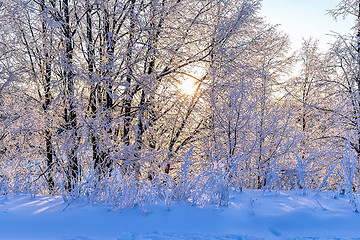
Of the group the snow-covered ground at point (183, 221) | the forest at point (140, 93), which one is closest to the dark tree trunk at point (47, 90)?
the forest at point (140, 93)

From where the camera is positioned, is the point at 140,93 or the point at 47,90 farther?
the point at 47,90

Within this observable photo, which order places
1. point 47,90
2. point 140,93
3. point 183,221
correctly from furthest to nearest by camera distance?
point 47,90 → point 140,93 → point 183,221

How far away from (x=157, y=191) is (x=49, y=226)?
4.08ft

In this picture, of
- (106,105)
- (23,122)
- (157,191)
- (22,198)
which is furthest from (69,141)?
(157,191)

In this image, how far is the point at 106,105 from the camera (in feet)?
Answer: 23.5

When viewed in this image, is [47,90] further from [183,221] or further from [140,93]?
[183,221]

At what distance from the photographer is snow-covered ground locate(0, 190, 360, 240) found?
2578 mm

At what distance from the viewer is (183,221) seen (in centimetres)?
286

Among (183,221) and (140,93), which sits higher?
(140,93)

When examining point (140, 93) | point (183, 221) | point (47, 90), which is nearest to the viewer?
point (183, 221)

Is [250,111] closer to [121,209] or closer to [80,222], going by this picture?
[121,209]

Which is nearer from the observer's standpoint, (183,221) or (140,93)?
(183,221)

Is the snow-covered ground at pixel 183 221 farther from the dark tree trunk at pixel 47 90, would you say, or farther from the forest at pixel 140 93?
the dark tree trunk at pixel 47 90

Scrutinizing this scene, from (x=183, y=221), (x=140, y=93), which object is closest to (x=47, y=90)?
(x=140, y=93)
